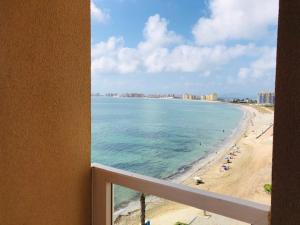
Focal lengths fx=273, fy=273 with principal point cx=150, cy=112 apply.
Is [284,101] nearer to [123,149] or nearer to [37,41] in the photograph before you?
[37,41]

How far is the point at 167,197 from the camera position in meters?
1.17

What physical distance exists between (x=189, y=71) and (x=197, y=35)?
6280 millimetres

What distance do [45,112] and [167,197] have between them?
661mm

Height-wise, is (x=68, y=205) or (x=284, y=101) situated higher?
(x=284, y=101)

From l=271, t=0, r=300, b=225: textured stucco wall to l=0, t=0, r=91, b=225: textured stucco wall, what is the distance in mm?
976

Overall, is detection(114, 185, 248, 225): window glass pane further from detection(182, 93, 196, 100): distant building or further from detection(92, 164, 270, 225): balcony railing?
detection(182, 93, 196, 100): distant building

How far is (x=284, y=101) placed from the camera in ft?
2.03

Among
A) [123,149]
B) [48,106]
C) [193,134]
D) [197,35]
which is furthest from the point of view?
[197,35]

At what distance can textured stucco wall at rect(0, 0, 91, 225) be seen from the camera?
1.11m

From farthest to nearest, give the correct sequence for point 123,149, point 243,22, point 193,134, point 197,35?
point 197,35, point 243,22, point 193,134, point 123,149

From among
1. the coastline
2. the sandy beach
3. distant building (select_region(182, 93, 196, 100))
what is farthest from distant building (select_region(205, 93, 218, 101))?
the coastline

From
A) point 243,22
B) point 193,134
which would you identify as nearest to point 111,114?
point 193,134

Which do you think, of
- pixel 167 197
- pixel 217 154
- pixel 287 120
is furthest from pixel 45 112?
pixel 217 154

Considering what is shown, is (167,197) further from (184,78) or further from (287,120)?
(184,78)
